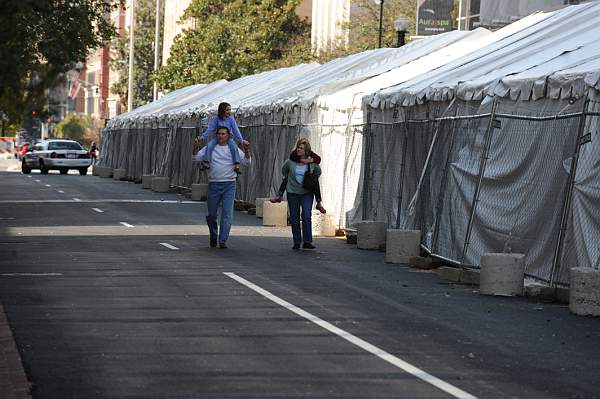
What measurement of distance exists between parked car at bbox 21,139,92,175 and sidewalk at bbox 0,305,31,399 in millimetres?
58608

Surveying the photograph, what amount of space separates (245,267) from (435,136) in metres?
4.25

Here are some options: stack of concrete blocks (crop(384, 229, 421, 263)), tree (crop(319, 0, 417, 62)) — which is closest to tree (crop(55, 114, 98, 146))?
tree (crop(319, 0, 417, 62))

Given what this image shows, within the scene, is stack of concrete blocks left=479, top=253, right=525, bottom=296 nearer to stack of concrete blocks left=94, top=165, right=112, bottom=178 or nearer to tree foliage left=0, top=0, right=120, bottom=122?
tree foliage left=0, top=0, right=120, bottom=122

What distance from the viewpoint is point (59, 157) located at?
70625 millimetres

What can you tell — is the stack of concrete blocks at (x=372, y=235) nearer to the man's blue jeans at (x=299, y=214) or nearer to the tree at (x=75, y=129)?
the man's blue jeans at (x=299, y=214)

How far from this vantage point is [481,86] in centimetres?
1998

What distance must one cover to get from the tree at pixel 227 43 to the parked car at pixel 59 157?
10508mm

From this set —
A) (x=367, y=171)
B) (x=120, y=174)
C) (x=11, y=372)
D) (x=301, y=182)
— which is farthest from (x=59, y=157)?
(x=11, y=372)

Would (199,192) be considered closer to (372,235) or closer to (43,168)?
(372,235)

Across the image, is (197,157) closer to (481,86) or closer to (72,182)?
(481,86)

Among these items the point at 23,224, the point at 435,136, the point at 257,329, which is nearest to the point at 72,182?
the point at 23,224

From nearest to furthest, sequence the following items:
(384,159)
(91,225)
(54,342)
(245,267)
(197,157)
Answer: (54,342) < (245,267) < (197,157) < (384,159) < (91,225)

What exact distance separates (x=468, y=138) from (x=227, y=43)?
60.6 metres

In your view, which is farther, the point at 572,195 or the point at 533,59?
the point at 533,59
